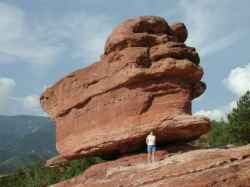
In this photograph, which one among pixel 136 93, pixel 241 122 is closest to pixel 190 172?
pixel 136 93

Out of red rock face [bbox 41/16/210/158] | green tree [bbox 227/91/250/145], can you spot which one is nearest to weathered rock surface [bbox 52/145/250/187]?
red rock face [bbox 41/16/210/158]

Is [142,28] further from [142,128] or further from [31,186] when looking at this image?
[31,186]

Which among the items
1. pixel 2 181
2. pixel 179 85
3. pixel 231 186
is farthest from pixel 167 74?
pixel 2 181

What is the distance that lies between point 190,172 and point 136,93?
9029 millimetres

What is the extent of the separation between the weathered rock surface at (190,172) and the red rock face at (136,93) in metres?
4.09

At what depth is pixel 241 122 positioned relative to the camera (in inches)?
2243

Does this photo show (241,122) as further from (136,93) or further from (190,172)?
(190,172)

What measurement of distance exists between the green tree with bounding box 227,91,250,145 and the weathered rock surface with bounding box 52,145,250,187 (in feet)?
101

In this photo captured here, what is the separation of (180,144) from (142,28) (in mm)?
9595

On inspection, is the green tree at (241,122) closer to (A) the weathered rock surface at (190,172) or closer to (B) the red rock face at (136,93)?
(B) the red rock face at (136,93)

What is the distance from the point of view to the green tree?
2219 inches

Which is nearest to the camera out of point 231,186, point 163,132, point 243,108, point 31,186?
point 231,186

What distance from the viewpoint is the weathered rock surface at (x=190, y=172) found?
23906 mm

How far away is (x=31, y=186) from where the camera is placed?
77.1 metres
